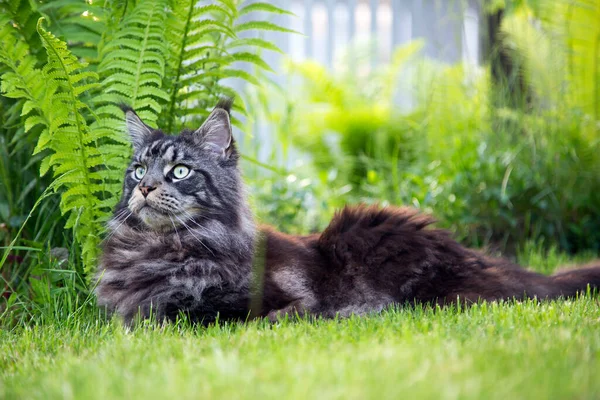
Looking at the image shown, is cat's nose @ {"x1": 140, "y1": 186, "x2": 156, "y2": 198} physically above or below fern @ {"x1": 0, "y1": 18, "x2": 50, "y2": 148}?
below

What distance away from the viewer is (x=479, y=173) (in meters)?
4.55

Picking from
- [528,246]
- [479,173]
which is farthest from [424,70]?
[528,246]

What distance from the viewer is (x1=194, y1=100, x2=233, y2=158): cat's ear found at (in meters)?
2.81

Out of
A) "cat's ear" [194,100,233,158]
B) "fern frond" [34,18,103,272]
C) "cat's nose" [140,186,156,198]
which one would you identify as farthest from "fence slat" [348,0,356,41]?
"cat's nose" [140,186,156,198]

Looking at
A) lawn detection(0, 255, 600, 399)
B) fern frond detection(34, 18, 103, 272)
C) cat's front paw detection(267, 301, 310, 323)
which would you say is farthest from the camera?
fern frond detection(34, 18, 103, 272)

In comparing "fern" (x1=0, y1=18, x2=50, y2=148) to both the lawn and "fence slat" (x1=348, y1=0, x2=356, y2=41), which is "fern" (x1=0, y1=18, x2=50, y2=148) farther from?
"fence slat" (x1=348, y1=0, x2=356, y2=41)

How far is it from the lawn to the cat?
22cm

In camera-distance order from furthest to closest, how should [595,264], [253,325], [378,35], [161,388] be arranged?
[378,35], [595,264], [253,325], [161,388]

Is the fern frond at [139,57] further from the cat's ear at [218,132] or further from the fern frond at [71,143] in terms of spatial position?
the cat's ear at [218,132]

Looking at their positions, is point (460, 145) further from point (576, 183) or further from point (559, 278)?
point (559, 278)

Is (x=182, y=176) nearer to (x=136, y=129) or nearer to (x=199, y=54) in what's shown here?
(x=136, y=129)

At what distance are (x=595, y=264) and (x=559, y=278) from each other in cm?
38

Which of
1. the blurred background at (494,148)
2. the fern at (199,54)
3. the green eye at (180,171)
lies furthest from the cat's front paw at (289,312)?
the fern at (199,54)

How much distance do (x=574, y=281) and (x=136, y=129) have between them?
88.0 inches
